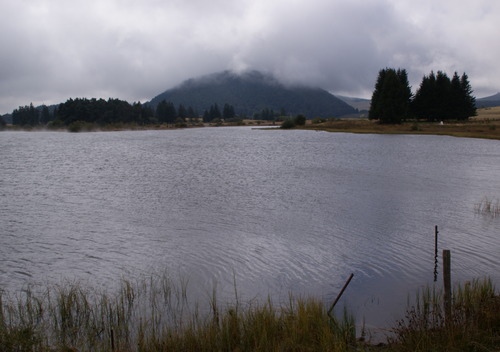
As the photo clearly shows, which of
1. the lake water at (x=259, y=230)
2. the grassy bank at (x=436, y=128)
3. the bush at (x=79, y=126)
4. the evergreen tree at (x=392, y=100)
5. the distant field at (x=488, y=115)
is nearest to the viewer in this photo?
the lake water at (x=259, y=230)

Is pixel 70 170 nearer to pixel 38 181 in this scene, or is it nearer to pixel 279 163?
pixel 38 181

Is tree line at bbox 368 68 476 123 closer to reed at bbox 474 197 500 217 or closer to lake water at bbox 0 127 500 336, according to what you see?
lake water at bbox 0 127 500 336

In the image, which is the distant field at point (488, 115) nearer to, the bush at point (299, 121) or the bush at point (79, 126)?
the bush at point (299, 121)

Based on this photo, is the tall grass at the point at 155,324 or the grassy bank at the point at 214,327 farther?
the tall grass at the point at 155,324

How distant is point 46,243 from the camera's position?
17.9 m

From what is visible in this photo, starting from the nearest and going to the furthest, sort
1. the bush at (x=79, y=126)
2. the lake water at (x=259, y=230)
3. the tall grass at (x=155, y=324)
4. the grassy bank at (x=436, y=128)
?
the tall grass at (x=155, y=324) < the lake water at (x=259, y=230) < the grassy bank at (x=436, y=128) < the bush at (x=79, y=126)

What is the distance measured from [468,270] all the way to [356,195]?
1454cm

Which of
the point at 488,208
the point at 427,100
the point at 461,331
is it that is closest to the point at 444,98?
the point at 427,100

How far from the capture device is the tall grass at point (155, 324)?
8477mm

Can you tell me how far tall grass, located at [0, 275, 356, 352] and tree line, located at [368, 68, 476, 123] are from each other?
107 m

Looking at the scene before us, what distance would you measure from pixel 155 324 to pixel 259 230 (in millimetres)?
9659

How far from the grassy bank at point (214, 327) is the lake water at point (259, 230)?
165 centimetres

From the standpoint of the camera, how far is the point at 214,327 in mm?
9062

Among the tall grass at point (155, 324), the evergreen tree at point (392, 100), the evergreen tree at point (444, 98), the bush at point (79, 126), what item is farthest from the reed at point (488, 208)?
the bush at point (79, 126)
